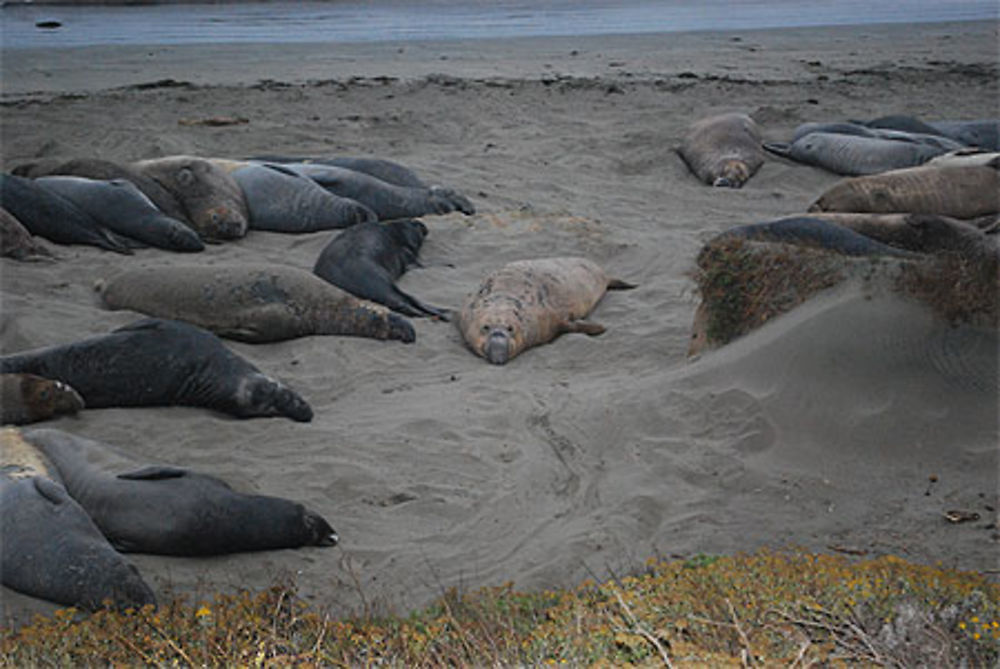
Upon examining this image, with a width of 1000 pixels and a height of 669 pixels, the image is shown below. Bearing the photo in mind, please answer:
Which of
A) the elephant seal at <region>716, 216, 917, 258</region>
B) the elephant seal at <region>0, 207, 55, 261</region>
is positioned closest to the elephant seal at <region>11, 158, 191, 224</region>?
the elephant seal at <region>0, 207, 55, 261</region>

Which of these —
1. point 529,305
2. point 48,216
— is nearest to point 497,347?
point 529,305

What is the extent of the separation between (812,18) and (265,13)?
1410 centimetres

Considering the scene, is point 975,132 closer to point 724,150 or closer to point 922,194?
point 724,150

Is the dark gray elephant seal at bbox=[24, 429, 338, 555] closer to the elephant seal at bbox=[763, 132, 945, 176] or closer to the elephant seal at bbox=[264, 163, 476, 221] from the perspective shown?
the elephant seal at bbox=[264, 163, 476, 221]

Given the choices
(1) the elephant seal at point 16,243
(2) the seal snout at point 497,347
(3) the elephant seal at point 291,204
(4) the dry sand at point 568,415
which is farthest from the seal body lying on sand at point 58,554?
(3) the elephant seal at point 291,204

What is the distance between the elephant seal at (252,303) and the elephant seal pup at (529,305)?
504 mm

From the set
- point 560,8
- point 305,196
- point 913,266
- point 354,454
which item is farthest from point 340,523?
point 560,8

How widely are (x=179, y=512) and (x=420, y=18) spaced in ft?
82.5

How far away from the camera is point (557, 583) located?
4.45m

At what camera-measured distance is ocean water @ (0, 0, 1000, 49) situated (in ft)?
75.2

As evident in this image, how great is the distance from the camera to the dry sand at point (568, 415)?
4691mm

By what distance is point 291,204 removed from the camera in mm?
9492

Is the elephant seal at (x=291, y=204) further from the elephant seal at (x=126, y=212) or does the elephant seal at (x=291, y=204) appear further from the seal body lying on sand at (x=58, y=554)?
the seal body lying on sand at (x=58, y=554)

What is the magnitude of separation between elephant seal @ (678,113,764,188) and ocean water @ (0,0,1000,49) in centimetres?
1139
